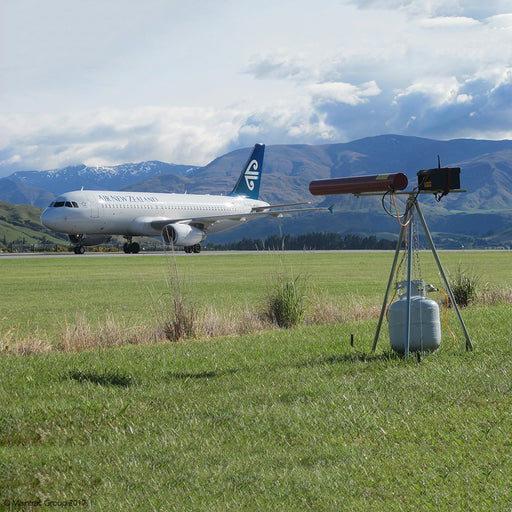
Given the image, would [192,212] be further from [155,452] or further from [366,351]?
[155,452]

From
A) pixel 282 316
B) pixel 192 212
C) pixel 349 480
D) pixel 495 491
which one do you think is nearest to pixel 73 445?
pixel 349 480

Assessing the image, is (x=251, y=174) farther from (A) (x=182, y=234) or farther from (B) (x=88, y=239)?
(B) (x=88, y=239)

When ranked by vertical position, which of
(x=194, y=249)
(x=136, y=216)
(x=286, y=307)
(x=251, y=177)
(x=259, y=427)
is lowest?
(x=259, y=427)

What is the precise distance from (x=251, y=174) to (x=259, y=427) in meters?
52.5

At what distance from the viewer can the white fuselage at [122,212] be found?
3756 centimetres

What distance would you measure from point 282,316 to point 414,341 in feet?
Answer: 13.7

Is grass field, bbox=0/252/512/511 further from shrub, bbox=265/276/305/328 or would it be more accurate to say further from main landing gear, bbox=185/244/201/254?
main landing gear, bbox=185/244/201/254

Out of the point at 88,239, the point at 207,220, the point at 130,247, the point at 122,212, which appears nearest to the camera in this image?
the point at 122,212

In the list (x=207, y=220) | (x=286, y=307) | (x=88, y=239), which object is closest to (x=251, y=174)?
(x=207, y=220)

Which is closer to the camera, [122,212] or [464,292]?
[464,292]

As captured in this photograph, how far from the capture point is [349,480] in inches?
148

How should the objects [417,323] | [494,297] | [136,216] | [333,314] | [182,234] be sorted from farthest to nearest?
[182,234] < [136,216] < [494,297] < [333,314] < [417,323]

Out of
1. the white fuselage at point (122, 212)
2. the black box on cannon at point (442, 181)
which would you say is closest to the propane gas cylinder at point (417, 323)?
the black box on cannon at point (442, 181)

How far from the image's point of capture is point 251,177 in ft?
185
